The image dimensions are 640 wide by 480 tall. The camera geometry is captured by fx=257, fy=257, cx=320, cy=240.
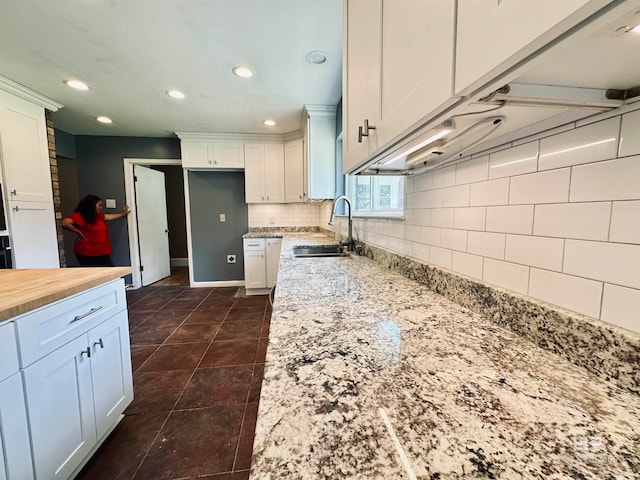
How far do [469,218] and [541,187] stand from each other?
0.27 m

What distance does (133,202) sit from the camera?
13.1 ft

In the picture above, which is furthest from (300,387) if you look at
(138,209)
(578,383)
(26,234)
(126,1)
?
(138,209)

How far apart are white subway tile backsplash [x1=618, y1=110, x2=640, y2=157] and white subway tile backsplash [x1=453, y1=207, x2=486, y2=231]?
0.37 metres

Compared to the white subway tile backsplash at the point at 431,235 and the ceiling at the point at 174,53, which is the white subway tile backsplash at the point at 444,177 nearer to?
the white subway tile backsplash at the point at 431,235

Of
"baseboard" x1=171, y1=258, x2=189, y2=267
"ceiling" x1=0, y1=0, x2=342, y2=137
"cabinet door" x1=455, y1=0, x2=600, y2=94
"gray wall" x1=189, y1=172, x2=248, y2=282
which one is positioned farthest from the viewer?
"baseboard" x1=171, y1=258, x2=189, y2=267

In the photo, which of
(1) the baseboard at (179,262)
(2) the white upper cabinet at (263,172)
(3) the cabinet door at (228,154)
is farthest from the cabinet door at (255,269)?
(1) the baseboard at (179,262)

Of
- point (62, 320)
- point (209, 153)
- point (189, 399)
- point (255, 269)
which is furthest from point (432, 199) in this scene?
point (209, 153)

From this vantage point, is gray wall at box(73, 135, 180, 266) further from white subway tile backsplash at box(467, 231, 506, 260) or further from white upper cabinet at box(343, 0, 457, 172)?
white subway tile backsplash at box(467, 231, 506, 260)

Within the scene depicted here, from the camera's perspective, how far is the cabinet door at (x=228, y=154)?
3844mm

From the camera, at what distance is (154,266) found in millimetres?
4441

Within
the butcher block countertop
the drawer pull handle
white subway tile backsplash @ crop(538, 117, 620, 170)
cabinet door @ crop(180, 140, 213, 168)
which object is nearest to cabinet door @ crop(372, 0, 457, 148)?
white subway tile backsplash @ crop(538, 117, 620, 170)

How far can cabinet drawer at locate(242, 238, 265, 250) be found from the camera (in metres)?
3.70

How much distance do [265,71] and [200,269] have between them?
3.16 meters

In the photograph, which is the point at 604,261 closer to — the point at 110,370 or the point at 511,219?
the point at 511,219
